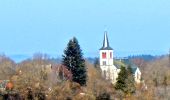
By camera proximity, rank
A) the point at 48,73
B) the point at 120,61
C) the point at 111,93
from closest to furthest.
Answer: the point at 111,93
the point at 48,73
the point at 120,61

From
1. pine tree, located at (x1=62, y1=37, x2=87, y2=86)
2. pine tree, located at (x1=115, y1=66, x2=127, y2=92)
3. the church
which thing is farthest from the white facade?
pine tree, located at (x1=115, y1=66, x2=127, y2=92)

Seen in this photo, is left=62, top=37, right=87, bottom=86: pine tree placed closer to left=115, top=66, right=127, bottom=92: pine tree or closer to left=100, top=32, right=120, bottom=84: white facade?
left=115, top=66, right=127, bottom=92: pine tree

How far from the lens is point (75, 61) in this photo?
173ft

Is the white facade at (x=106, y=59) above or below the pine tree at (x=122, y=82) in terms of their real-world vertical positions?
above

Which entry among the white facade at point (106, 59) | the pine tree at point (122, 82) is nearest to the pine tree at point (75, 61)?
the pine tree at point (122, 82)

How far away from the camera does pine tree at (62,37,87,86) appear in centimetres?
5212

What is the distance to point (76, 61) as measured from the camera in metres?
52.5

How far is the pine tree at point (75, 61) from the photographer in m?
52.1

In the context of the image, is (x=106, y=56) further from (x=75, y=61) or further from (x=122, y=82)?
(x=122, y=82)

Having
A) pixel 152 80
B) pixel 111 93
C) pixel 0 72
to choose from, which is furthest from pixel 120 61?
pixel 111 93

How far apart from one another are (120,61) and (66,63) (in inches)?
1330

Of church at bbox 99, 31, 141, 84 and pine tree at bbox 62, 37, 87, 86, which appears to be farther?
church at bbox 99, 31, 141, 84

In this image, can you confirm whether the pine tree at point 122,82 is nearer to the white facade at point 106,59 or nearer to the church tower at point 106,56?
the white facade at point 106,59

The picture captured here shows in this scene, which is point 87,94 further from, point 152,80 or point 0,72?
point 152,80
